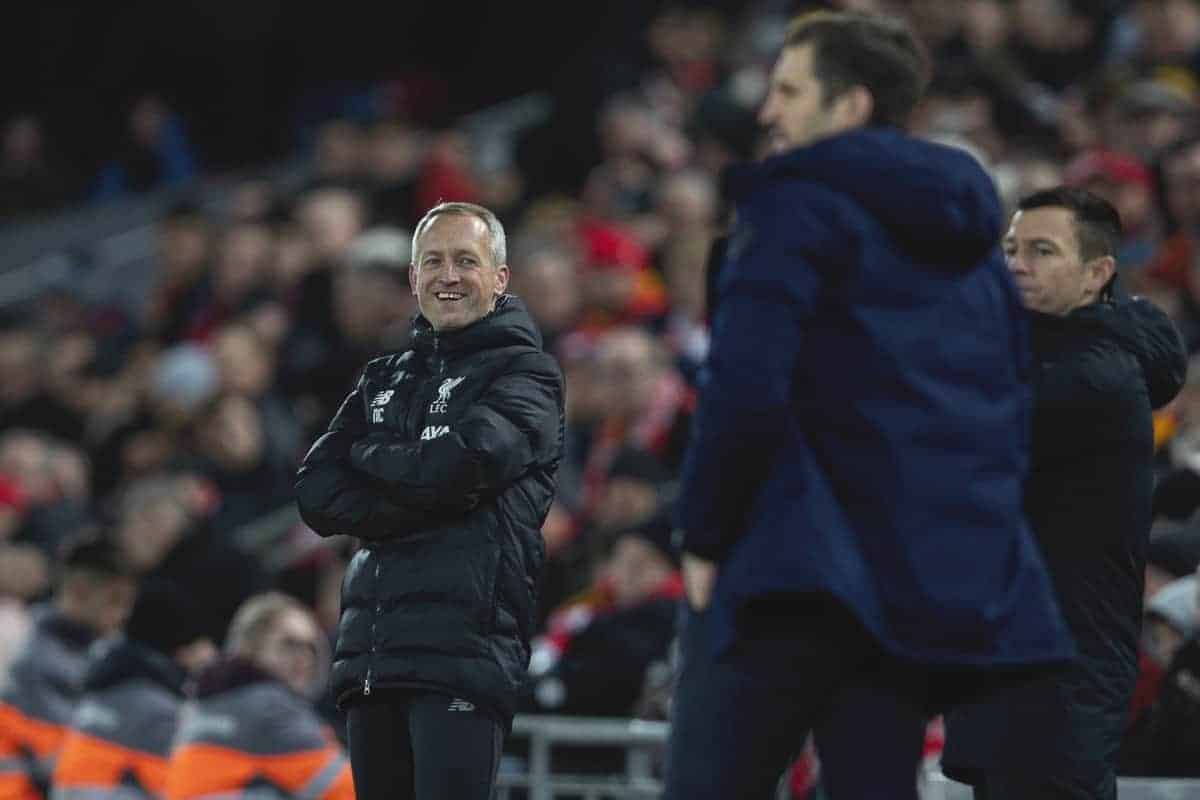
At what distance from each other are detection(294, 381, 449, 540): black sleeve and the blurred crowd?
204cm

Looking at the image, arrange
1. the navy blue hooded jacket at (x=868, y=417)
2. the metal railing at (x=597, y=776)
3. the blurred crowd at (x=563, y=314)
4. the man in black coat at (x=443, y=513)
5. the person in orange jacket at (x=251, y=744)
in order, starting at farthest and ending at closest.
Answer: the blurred crowd at (x=563, y=314) → the person in orange jacket at (x=251, y=744) → the metal railing at (x=597, y=776) → the man in black coat at (x=443, y=513) → the navy blue hooded jacket at (x=868, y=417)

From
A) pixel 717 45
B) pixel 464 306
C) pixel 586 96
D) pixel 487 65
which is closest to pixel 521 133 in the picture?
pixel 586 96

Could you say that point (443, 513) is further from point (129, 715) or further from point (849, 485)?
point (129, 715)

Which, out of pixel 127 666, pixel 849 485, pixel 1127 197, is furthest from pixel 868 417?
pixel 1127 197

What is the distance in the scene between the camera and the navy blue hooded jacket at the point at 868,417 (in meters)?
3.57

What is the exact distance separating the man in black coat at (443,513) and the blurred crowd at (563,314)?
6.60 feet

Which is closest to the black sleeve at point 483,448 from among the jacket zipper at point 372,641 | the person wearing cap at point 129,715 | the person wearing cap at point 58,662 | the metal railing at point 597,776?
the jacket zipper at point 372,641

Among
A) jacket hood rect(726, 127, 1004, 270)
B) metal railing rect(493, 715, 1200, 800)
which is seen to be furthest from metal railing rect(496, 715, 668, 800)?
jacket hood rect(726, 127, 1004, 270)

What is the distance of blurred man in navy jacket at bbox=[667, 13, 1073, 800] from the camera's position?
357 cm

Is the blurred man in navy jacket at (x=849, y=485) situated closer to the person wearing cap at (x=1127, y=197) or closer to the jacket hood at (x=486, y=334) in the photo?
the jacket hood at (x=486, y=334)

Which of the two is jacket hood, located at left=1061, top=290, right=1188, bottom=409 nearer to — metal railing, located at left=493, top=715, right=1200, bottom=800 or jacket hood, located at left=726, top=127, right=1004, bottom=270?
jacket hood, located at left=726, top=127, right=1004, bottom=270

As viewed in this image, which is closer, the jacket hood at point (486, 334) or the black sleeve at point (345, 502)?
the black sleeve at point (345, 502)

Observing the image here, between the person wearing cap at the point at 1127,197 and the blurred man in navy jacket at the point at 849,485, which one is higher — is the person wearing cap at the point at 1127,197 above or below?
above

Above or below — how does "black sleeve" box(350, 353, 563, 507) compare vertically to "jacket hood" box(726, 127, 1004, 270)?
below
